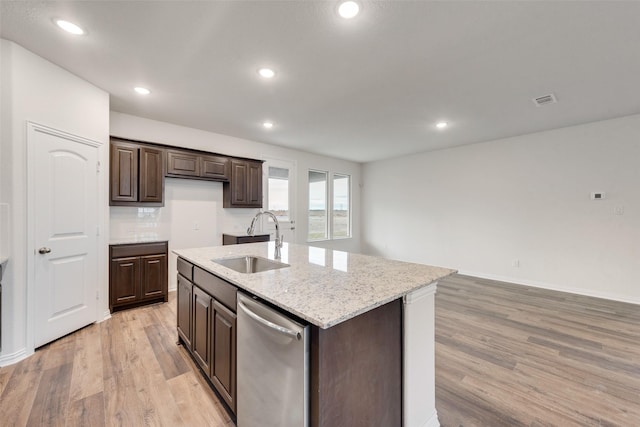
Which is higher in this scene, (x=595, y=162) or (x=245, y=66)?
(x=245, y=66)

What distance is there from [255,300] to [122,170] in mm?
3153

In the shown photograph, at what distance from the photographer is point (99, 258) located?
3006 mm

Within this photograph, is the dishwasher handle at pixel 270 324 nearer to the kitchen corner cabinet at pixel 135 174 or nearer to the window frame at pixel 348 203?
the kitchen corner cabinet at pixel 135 174

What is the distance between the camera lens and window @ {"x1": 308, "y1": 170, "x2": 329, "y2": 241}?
249 inches

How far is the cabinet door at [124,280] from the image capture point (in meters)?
3.22

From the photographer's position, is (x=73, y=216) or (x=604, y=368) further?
(x=73, y=216)

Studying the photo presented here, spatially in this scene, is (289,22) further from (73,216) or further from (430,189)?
(430,189)

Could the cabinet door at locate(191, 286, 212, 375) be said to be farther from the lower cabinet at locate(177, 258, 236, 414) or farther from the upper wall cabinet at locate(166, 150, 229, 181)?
the upper wall cabinet at locate(166, 150, 229, 181)

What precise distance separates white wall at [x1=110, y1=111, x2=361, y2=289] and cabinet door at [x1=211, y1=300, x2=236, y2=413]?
2858mm

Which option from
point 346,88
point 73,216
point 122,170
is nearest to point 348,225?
point 346,88

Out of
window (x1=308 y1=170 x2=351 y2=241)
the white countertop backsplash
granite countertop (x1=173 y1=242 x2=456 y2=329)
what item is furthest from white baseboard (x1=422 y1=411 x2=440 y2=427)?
window (x1=308 y1=170 x2=351 y2=241)

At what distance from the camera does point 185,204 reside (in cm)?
431

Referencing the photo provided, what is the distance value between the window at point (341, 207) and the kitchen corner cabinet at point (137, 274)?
4.08 m

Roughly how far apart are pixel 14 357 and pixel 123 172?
2.09 m
